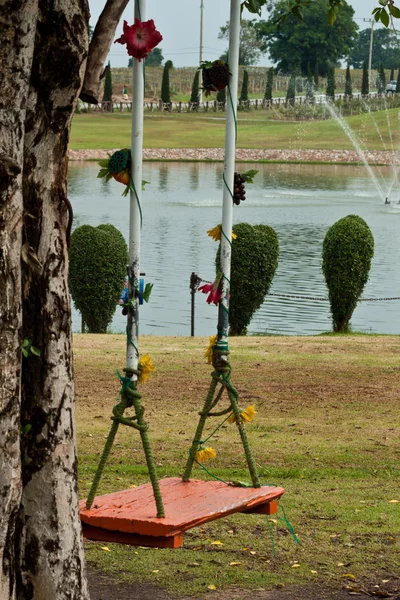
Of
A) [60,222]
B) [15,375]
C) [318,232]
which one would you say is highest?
[60,222]

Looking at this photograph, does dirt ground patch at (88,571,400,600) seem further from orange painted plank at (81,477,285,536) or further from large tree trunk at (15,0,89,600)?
large tree trunk at (15,0,89,600)

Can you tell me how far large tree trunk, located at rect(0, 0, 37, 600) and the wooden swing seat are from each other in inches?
23.8

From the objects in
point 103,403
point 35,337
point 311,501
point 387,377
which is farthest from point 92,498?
point 387,377

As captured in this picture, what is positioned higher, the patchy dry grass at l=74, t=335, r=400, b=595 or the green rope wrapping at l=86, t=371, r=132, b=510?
the green rope wrapping at l=86, t=371, r=132, b=510

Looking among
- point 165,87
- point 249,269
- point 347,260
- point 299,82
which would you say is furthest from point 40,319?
point 299,82

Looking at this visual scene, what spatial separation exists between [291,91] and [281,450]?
281ft

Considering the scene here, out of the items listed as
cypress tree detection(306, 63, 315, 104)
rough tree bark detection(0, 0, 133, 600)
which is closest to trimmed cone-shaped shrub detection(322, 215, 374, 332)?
rough tree bark detection(0, 0, 133, 600)

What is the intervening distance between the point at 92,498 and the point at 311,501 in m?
2.34

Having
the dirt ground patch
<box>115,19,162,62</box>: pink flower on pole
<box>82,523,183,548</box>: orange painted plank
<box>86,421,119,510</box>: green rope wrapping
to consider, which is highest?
<box>115,19,162,62</box>: pink flower on pole

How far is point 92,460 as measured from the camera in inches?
291

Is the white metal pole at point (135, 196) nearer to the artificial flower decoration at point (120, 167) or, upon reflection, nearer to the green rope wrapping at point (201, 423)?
the artificial flower decoration at point (120, 167)

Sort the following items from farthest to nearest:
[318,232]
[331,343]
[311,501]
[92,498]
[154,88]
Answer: [154,88]
[318,232]
[331,343]
[311,501]
[92,498]

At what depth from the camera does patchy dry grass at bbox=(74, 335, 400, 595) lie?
544 centimetres

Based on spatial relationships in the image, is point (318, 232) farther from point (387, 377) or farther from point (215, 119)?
point (215, 119)
